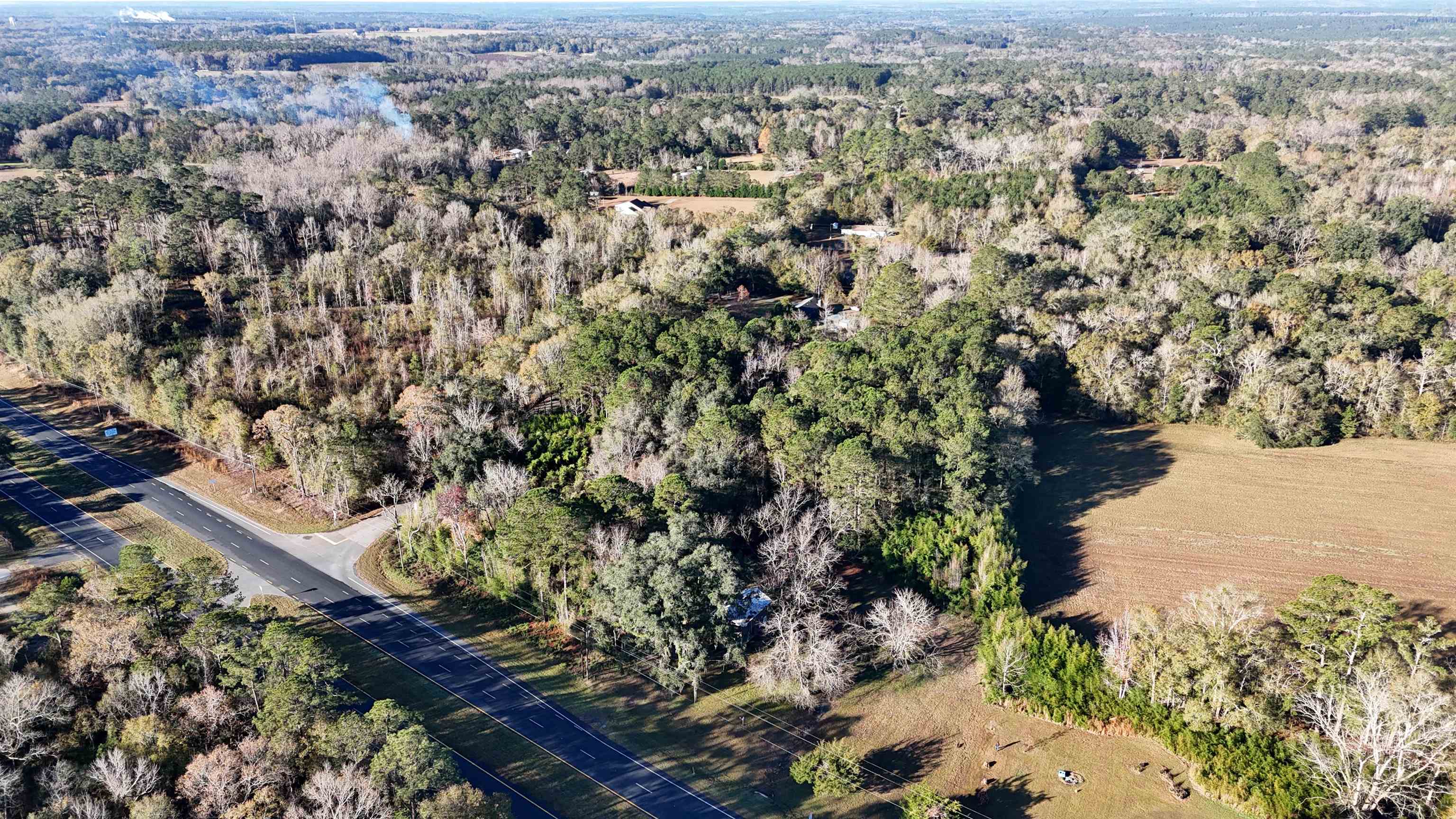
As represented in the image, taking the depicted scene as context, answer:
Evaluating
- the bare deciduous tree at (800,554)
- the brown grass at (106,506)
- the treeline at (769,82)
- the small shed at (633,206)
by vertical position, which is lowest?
the brown grass at (106,506)

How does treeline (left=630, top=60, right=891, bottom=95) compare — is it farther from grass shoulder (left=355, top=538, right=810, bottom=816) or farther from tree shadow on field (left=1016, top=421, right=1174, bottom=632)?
grass shoulder (left=355, top=538, right=810, bottom=816)

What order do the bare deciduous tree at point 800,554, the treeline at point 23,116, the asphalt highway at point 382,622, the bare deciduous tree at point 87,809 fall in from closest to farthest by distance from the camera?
the bare deciduous tree at point 87,809 < the asphalt highway at point 382,622 < the bare deciduous tree at point 800,554 < the treeline at point 23,116

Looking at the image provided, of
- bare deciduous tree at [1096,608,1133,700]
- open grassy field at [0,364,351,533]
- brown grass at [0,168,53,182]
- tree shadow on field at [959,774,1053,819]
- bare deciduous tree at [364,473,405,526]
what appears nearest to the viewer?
tree shadow on field at [959,774,1053,819]

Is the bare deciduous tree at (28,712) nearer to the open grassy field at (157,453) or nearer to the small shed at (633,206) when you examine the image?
the open grassy field at (157,453)

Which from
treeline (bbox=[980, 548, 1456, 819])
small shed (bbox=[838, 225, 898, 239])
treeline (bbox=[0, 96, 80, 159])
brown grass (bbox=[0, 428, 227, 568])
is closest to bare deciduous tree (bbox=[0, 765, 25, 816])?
brown grass (bbox=[0, 428, 227, 568])

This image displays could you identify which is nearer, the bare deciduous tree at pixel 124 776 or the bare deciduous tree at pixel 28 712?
the bare deciduous tree at pixel 124 776

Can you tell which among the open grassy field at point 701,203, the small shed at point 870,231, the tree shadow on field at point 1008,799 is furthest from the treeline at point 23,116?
the tree shadow on field at point 1008,799
